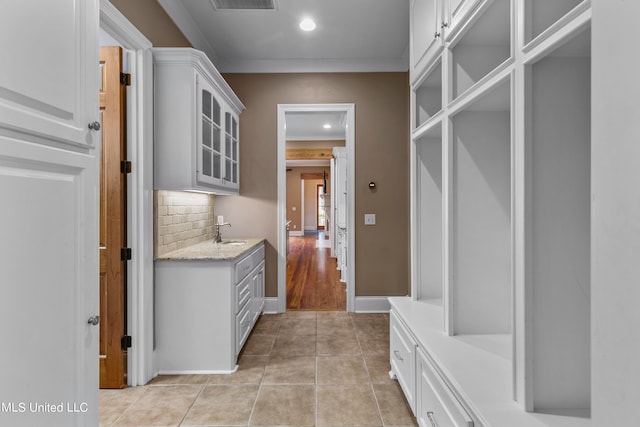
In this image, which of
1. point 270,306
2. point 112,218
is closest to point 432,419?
point 112,218

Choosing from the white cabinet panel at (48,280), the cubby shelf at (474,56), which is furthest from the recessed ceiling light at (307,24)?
the white cabinet panel at (48,280)

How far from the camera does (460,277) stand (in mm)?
1618

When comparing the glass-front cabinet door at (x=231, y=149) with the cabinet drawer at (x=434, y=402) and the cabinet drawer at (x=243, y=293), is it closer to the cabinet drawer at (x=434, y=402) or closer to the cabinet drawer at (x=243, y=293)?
the cabinet drawer at (x=243, y=293)

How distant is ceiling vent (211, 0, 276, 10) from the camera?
2.81 meters

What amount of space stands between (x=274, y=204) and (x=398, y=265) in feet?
5.30

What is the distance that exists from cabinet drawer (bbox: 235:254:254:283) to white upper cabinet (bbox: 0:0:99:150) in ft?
5.49

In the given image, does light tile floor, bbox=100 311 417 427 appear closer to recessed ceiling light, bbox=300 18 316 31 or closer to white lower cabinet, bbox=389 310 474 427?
white lower cabinet, bbox=389 310 474 427

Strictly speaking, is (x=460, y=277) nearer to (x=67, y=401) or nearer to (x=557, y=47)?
(x=557, y=47)

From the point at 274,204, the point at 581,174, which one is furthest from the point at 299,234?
the point at 581,174

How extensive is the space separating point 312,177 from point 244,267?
36.9 ft

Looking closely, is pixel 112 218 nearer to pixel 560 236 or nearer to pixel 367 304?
pixel 560 236

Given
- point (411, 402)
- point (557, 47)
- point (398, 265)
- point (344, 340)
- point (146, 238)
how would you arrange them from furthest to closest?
point (398, 265), point (344, 340), point (146, 238), point (411, 402), point (557, 47)

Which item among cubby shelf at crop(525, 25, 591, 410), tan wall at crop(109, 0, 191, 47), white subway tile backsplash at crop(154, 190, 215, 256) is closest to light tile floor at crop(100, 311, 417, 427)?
white subway tile backsplash at crop(154, 190, 215, 256)

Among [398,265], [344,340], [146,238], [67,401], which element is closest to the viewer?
[67,401]
